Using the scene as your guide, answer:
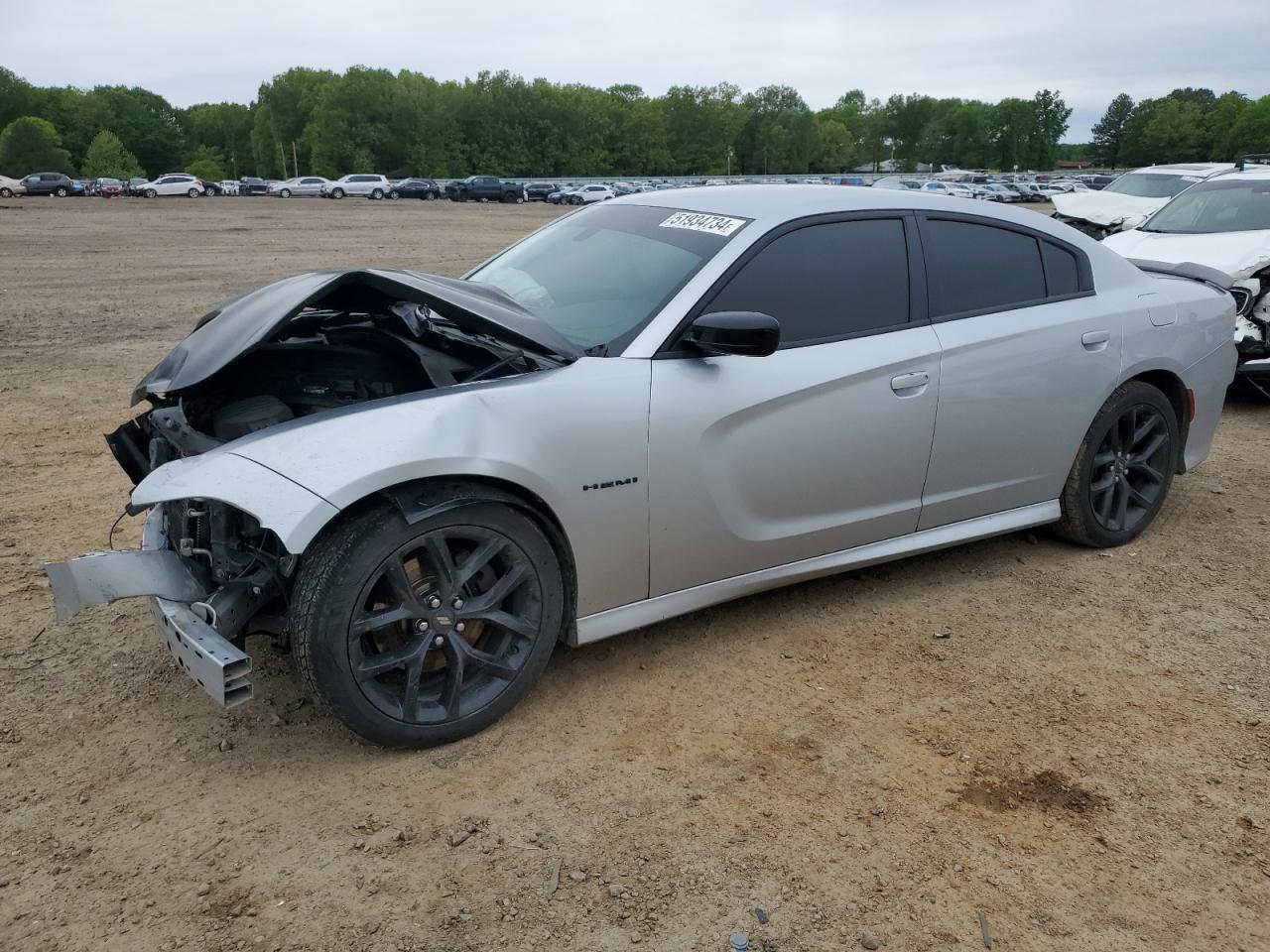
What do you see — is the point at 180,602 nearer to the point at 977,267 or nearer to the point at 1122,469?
the point at 977,267

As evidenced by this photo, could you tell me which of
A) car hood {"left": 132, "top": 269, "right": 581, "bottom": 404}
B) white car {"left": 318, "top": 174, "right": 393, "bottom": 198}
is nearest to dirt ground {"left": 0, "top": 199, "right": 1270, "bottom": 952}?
car hood {"left": 132, "top": 269, "right": 581, "bottom": 404}

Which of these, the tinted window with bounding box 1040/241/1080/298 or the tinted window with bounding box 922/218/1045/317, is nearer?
the tinted window with bounding box 922/218/1045/317

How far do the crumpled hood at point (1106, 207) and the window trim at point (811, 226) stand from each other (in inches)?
550

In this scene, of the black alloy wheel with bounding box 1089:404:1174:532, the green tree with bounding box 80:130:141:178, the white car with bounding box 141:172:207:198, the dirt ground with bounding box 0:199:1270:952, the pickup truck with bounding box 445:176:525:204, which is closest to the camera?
the dirt ground with bounding box 0:199:1270:952

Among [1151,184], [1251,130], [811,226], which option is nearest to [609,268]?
[811,226]

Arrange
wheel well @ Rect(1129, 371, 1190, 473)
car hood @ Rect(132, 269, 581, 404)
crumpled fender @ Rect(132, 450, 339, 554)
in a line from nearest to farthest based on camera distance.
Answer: crumpled fender @ Rect(132, 450, 339, 554) < car hood @ Rect(132, 269, 581, 404) < wheel well @ Rect(1129, 371, 1190, 473)

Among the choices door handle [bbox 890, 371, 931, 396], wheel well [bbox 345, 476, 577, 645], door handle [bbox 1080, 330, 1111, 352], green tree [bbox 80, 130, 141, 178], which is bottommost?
green tree [bbox 80, 130, 141, 178]

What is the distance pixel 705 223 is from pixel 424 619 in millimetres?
1881

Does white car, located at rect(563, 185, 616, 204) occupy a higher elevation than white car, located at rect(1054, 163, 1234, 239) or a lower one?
lower

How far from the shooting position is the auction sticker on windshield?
3920 mm

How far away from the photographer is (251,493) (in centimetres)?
290

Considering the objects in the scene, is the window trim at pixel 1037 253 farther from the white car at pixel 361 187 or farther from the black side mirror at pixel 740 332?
the white car at pixel 361 187

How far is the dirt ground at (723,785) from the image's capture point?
8.52 feet

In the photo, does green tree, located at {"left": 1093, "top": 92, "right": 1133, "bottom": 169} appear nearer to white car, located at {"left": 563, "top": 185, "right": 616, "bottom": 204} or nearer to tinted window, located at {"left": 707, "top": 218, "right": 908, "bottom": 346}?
white car, located at {"left": 563, "top": 185, "right": 616, "bottom": 204}
